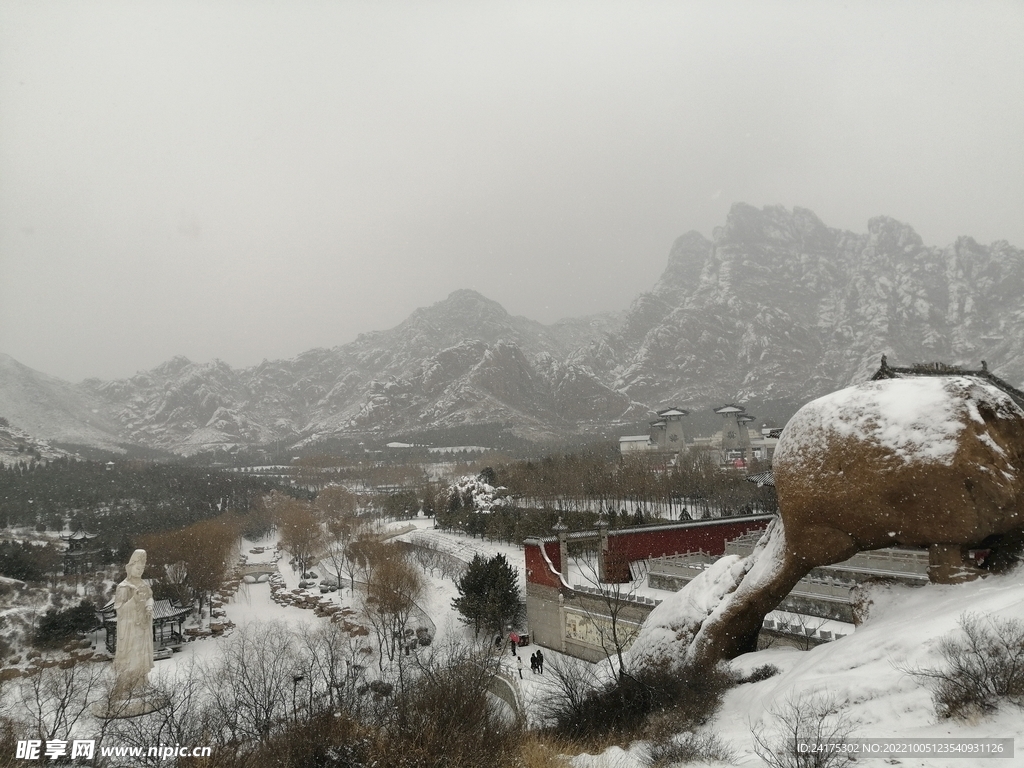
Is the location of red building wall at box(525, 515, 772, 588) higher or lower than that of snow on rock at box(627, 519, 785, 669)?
lower

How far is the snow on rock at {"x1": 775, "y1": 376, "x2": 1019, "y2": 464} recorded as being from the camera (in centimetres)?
1102

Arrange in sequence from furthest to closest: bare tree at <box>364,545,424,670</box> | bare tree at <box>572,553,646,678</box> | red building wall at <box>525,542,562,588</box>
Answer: bare tree at <box>364,545,424,670</box>, red building wall at <box>525,542,562,588</box>, bare tree at <box>572,553,646,678</box>

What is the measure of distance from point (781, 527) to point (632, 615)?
10.6 meters

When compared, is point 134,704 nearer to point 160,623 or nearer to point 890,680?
point 160,623

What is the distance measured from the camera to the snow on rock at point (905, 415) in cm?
1102

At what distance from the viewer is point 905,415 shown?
451 inches

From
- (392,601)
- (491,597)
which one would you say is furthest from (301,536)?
(491,597)

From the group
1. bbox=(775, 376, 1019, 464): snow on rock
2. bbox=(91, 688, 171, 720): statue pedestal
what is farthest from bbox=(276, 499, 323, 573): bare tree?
bbox=(775, 376, 1019, 464): snow on rock

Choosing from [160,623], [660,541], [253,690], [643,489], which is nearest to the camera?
[253,690]

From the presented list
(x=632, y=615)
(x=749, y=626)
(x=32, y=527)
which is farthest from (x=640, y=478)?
(x=32, y=527)

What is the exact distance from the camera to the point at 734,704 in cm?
1141

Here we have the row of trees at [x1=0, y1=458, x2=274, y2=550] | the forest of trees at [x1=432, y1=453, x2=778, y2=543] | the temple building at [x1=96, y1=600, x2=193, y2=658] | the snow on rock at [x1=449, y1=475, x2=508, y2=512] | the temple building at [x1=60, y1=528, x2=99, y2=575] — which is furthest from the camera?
the row of trees at [x1=0, y1=458, x2=274, y2=550]

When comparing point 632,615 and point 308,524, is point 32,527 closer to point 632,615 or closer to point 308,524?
point 308,524

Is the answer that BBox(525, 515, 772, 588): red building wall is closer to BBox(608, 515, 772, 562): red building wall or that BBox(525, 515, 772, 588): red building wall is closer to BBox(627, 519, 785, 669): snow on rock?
BBox(608, 515, 772, 562): red building wall
